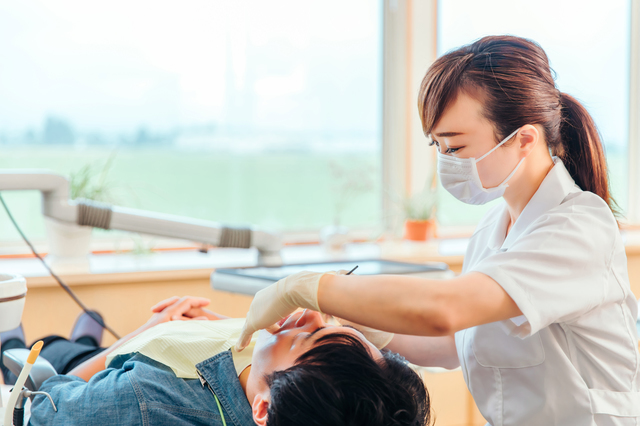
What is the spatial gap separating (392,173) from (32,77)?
1.75 metres

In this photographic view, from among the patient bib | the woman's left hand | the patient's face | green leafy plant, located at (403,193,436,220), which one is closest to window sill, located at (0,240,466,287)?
green leafy plant, located at (403,193,436,220)

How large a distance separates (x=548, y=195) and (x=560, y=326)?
0.80 ft

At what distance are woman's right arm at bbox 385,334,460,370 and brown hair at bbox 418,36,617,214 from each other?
51 cm

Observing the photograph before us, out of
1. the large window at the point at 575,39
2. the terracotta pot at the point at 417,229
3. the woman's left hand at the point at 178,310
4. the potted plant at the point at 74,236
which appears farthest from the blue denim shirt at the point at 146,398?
the large window at the point at 575,39

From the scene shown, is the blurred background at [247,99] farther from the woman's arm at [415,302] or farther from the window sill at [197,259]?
the woman's arm at [415,302]

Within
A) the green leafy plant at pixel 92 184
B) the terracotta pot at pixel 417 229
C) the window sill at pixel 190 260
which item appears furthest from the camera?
the terracotta pot at pixel 417 229

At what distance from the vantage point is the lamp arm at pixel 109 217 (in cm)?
148

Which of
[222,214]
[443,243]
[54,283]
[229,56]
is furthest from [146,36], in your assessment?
[443,243]

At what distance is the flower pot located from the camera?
2277mm

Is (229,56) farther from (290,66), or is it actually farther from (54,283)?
(54,283)

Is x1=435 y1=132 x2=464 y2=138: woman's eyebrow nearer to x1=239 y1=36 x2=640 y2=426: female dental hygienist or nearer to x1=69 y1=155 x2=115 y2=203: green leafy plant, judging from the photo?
x1=239 y1=36 x2=640 y2=426: female dental hygienist

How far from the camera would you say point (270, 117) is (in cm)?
283

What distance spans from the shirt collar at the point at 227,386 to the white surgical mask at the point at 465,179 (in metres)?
0.58

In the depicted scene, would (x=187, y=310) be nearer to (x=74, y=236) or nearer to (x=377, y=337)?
(x=377, y=337)
